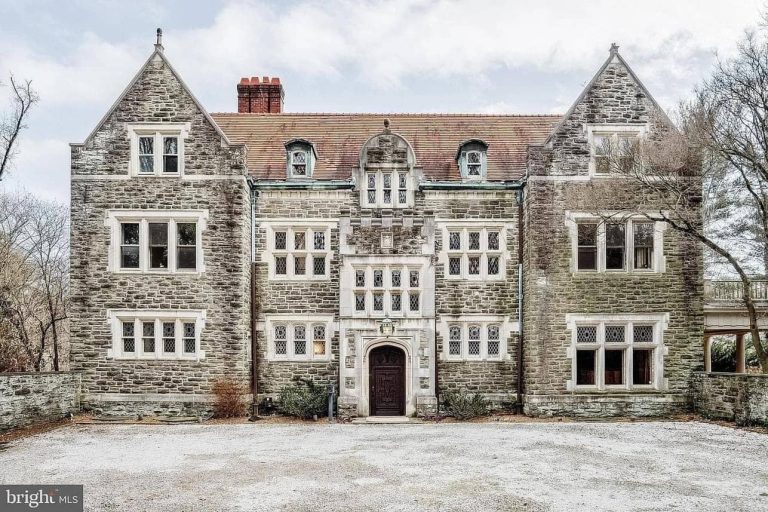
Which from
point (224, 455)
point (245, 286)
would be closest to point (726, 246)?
point (245, 286)

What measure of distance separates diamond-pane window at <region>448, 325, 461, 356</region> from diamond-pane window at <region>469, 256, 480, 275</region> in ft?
6.04

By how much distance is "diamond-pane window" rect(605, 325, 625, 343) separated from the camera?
1794 centimetres

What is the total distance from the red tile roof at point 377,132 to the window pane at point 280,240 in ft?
6.44

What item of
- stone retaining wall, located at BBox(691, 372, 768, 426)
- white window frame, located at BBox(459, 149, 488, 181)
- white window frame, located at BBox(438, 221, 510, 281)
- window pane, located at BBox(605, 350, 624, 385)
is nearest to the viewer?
stone retaining wall, located at BBox(691, 372, 768, 426)

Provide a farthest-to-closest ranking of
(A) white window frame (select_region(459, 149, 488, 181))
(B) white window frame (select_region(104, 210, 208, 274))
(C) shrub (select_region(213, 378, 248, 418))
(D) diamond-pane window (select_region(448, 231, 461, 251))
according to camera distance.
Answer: (A) white window frame (select_region(459, 149, 488, 181)) → (D) diamond-pane window (select_region(448, 231, 461, 251)) → (B) white window frame (select_region(104, 210, 208, 274)) → (C) shrub (select_region(213, 378, 248, 418))

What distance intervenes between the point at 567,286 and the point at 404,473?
940cm

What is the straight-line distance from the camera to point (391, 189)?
18531 millimetres

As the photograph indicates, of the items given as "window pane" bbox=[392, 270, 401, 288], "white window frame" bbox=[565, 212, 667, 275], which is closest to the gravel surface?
"window pane" bbox=[392, 270, 401, 288]

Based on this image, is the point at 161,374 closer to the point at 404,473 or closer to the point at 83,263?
the point at 83,263

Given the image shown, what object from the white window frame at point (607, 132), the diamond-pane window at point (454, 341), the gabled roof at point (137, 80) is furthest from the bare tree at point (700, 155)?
the gabled roof at point (137, 80)

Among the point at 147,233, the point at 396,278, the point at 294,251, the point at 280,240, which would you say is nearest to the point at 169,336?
the point at 147,233

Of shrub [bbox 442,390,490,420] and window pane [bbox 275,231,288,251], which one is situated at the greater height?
window pane [bbox 275,231,288,251]

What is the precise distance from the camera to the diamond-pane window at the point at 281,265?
738 inches

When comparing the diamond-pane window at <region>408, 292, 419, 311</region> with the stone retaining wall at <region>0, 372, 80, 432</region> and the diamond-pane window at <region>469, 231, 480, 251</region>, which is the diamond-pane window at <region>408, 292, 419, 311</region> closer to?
the diamond-pane window at <region>469, 231, 480, 251</region>
